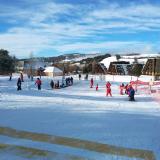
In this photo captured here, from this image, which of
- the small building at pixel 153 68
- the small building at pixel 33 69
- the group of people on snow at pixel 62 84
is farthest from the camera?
the small building at pixel 33 69

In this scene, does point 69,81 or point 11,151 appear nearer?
point 11,151

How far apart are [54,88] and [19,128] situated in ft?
93.3

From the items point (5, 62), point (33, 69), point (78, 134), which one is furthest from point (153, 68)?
point (78, 134)

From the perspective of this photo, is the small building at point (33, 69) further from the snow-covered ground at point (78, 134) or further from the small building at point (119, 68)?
the snow-covered ground at point (78, 134)

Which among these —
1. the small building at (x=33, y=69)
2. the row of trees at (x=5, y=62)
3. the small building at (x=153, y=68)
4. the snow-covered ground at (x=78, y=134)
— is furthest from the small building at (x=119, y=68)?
the snow-covered ground at (x=78, y=134)

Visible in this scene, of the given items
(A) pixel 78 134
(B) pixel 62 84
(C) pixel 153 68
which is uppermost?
(C) pixel 153 68

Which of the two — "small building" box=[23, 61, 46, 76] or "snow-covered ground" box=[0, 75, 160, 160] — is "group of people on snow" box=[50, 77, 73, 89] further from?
"small building" box=[23, 61, 46, 76]

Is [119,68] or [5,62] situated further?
[119,68]

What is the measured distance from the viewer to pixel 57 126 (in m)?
13.6

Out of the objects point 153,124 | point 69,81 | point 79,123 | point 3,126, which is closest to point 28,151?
point 3,126

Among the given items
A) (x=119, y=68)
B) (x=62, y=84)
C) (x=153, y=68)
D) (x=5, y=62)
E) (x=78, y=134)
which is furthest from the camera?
(x=119, y=68)

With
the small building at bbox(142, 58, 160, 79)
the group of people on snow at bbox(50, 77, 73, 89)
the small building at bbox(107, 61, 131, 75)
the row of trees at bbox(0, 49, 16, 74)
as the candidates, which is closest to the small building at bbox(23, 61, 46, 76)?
the row of trees at bbox(0, 49, 16, 74)

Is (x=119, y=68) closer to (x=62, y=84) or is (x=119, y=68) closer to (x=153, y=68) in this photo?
(x=153, y=68)

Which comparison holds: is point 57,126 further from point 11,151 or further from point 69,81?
point 69,81
